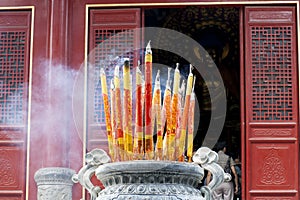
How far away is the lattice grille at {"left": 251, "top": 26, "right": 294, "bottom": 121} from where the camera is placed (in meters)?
8.38

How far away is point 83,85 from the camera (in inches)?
331

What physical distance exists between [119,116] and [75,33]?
4513 millimetres

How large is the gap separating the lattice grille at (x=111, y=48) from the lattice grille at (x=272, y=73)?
1.43 metres

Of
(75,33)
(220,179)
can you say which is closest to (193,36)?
(75,33)

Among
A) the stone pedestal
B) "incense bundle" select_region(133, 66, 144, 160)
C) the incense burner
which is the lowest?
the stone pedestal

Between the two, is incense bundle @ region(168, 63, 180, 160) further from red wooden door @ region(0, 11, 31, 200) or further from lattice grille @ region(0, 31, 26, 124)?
lattice grille @ region(0, 31, 26, 124)

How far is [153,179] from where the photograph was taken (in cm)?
416

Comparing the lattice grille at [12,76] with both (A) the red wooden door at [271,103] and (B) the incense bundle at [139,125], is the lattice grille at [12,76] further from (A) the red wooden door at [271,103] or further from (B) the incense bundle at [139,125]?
(B) the incense bundle at [139,125]

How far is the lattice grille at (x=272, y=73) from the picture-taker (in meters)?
8.38

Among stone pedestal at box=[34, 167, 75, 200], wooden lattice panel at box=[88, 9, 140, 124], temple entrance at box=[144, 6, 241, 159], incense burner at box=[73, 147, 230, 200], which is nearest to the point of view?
incense burner at box=[73, 147, 230, 200]

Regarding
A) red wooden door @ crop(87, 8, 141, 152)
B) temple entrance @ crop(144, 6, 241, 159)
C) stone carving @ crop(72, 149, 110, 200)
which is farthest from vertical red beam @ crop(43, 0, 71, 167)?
stone carving @ crop(72, 149, 110, 200)

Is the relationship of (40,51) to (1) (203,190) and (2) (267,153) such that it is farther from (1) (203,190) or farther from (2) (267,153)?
(1) (203,190)

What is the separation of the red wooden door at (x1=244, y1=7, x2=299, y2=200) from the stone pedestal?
1986 millimetres

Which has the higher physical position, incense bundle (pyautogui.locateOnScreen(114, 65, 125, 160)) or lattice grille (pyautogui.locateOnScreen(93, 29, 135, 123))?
lattice grille (pyautogui.locateOnScreen(93, 29, 135, 123))
